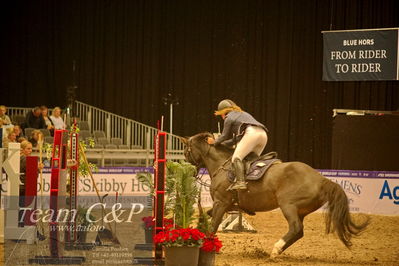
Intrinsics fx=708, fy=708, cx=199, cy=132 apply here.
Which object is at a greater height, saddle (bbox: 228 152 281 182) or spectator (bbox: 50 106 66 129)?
spectator (bbox: 50 106 66 129)

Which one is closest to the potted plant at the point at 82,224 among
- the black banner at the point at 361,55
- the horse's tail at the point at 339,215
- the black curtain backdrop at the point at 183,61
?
the horse's tail at the point at 339,215

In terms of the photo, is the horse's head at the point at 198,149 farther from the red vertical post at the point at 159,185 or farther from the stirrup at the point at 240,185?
the red vertical post at the point at 159,185

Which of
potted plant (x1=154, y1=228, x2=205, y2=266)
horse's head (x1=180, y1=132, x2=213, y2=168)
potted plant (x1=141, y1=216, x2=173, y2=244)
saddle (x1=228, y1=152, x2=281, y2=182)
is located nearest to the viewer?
potted plant (x1=154, y1=228, x2=205, y2=266)

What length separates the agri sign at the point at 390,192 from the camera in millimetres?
15289

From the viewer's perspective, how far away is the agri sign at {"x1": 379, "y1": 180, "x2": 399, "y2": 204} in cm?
1529

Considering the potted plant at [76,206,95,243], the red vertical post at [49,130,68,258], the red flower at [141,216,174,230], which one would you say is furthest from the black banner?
the red vertical post at [49,130,68,258]

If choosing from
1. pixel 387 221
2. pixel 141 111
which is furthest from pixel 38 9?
pixel 387 221

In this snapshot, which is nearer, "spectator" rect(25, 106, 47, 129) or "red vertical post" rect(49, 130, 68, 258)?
"red vertical post" rect(49, 130, 68, 258)

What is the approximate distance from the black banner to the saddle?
21.9 feet

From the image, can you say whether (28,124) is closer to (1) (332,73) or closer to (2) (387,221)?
(1) (332,73)

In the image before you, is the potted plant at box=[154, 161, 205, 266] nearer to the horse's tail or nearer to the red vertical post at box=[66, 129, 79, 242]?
the red vertical post at box=[66, 129, 79, 242]

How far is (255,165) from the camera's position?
31.4 feet

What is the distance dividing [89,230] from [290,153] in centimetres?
1307

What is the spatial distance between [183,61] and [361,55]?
23.7 ft
